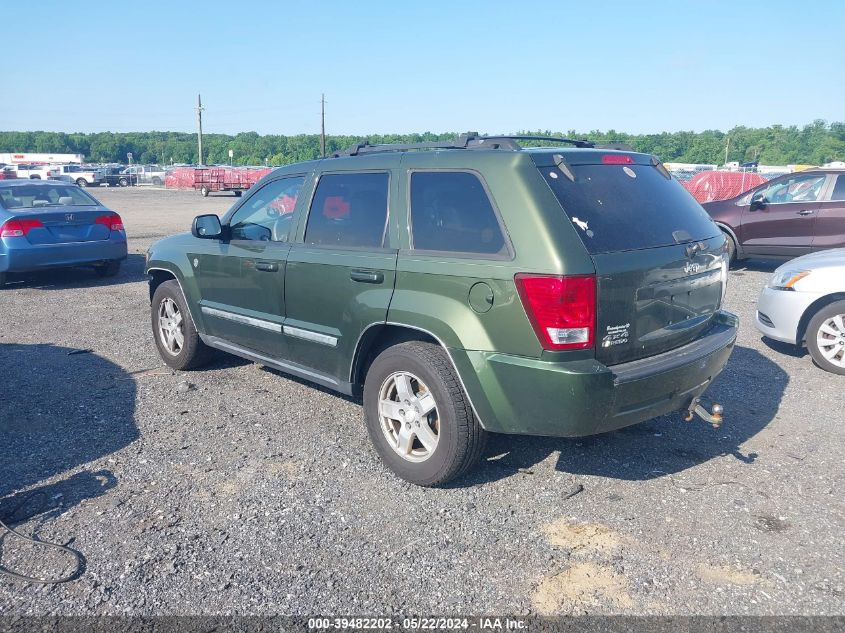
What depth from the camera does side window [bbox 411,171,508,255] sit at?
367cm

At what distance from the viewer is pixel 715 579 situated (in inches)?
124

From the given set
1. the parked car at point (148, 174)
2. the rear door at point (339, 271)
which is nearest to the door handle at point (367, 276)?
the rear door at point (339, 271)

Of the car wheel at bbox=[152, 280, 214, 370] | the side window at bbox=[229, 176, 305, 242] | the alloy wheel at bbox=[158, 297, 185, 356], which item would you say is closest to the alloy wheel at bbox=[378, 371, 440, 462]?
the side window at bbox=[229, 176, 305, 242]

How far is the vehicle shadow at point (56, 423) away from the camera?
13.0ft

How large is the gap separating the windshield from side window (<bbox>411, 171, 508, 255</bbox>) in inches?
339

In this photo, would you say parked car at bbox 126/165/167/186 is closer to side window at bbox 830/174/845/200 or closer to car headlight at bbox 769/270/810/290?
side window at bbox 830/174/845/200

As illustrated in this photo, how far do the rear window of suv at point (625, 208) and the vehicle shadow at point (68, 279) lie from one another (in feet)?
29.9

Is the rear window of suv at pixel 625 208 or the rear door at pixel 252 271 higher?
the rear window of suv at pixel 625 208

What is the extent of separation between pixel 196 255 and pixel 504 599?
12.8ft

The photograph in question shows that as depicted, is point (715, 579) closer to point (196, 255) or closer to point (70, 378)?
point (196, 255)

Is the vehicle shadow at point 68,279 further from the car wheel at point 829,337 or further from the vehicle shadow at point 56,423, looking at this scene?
the car wheel at point 829,337

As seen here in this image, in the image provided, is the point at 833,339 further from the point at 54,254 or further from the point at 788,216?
the point at 54,254

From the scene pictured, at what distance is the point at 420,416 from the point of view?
13.1 ft

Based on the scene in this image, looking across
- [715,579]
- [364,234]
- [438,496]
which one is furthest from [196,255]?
[715,579]
